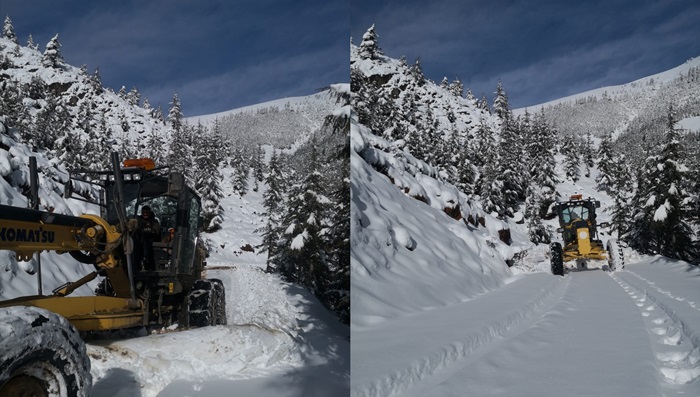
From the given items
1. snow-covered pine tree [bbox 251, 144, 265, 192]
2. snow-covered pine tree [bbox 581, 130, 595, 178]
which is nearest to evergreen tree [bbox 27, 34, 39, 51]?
snow-covered pine tree [bbox 251, 144, 265, 192]

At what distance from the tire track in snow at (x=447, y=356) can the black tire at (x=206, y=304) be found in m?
2.08

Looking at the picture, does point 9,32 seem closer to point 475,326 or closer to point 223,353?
point 223,353

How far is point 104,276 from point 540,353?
2886 mm

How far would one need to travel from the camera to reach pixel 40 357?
74.2 inches

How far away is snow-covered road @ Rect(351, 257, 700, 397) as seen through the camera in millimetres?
2297

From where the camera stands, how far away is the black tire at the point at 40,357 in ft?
5.82

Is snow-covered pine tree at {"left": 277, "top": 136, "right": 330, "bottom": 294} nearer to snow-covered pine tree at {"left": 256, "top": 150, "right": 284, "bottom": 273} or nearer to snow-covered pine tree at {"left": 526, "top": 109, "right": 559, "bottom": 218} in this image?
snow-covered pine tree at {"left": 256, "top": 150, "right": 284, "bottom": 273}

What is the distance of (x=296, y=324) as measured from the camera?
2697mm

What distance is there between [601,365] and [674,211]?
3701mm

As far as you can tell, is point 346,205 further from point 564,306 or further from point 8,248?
point 564,306

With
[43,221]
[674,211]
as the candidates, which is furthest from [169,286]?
[674,211]

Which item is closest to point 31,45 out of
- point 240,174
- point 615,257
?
point 240,174

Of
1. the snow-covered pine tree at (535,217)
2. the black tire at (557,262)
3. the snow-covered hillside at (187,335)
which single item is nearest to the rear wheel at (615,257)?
the black tire at (557,262)

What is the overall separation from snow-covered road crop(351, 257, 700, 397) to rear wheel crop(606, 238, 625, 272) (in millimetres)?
9868
